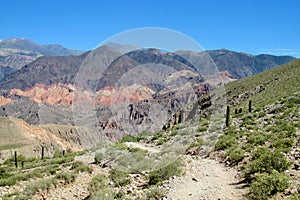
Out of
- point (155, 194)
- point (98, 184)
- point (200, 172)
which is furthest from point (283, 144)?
point (98, 184)

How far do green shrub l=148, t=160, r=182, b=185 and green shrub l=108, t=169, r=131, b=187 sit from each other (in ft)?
3.11

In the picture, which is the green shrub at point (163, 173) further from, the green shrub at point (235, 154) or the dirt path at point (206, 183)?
the green shrub at point (235, 154)

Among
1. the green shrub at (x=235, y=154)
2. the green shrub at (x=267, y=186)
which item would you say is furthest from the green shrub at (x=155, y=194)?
the green shrub at (x=235, y=154)

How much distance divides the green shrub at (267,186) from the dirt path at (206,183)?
1.67 ft

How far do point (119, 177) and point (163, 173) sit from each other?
1909 millimetres

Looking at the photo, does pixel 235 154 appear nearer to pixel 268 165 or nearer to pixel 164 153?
pixel 268 165

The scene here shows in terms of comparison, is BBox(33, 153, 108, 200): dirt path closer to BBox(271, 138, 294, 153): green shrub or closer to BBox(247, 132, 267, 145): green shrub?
BBox(247, 132, 267, 145): green shrub

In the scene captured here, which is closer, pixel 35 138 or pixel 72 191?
pixel 72 191

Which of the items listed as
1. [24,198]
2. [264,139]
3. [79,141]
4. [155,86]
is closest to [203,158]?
[264,139]

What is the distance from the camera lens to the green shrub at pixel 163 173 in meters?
10.8

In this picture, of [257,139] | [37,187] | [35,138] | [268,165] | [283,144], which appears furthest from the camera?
[35,138]

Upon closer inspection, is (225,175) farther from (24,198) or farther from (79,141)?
(79,141)

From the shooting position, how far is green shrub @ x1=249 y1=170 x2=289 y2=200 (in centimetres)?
778

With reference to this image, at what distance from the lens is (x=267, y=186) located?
7930mm
